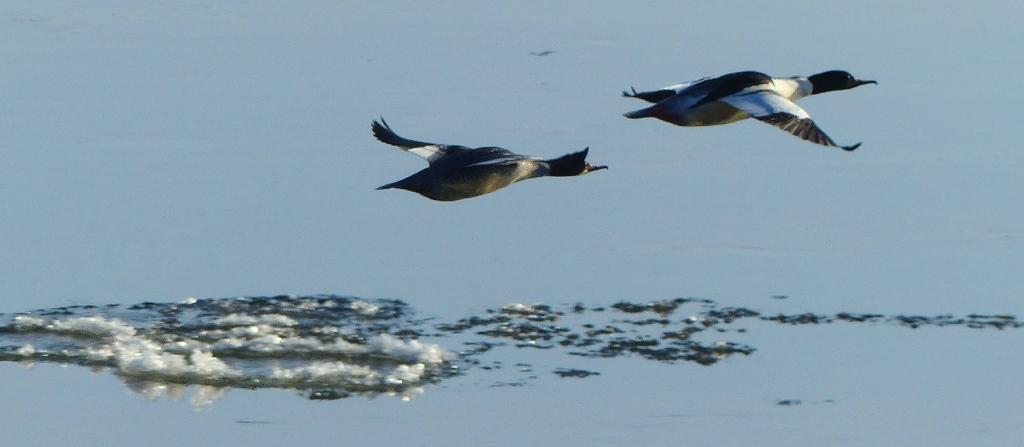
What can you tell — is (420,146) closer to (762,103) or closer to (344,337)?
(344,337)

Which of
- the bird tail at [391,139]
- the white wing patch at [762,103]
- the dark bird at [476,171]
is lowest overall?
the dark bird at [476,171]

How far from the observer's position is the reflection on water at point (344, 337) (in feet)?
23.4

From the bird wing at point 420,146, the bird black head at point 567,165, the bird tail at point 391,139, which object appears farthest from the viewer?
the bird tail at point 391,139

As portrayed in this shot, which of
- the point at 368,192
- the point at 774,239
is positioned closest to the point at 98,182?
the point at 368,192

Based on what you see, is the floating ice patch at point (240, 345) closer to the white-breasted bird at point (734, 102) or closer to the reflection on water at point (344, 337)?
the reflection on water at point (344, 337)

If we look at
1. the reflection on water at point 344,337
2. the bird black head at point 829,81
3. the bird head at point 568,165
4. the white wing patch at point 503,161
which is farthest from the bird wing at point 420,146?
the bird black head at point 829,81

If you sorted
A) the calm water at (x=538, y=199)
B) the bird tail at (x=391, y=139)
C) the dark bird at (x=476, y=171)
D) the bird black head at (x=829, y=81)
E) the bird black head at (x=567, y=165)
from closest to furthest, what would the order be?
the calm water at (x=538, y=199), the dark bird at (x=476, y=171), the bird black head at (x=567, y=165), the bird tail at (x=391, y=139), the bird black head at (x=829, y=81)

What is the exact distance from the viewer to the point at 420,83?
1030 cm

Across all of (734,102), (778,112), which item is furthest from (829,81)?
(778,112)

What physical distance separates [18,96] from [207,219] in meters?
2.13

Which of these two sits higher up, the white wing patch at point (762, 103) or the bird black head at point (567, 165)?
the white wing patch at point (762, 103)

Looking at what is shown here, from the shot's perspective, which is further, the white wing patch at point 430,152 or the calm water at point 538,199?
the white wing patch at point 430,152

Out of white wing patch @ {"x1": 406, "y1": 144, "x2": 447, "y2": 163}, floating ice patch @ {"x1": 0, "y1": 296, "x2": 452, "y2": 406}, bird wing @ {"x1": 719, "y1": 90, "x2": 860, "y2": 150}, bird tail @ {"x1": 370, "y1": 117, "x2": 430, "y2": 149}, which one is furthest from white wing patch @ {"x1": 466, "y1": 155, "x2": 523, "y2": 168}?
bird wing @ {"x1": 719, "y1": 90, "x2": 860, "y2": 150}

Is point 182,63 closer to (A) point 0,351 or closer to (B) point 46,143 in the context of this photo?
(B) point 46,143
